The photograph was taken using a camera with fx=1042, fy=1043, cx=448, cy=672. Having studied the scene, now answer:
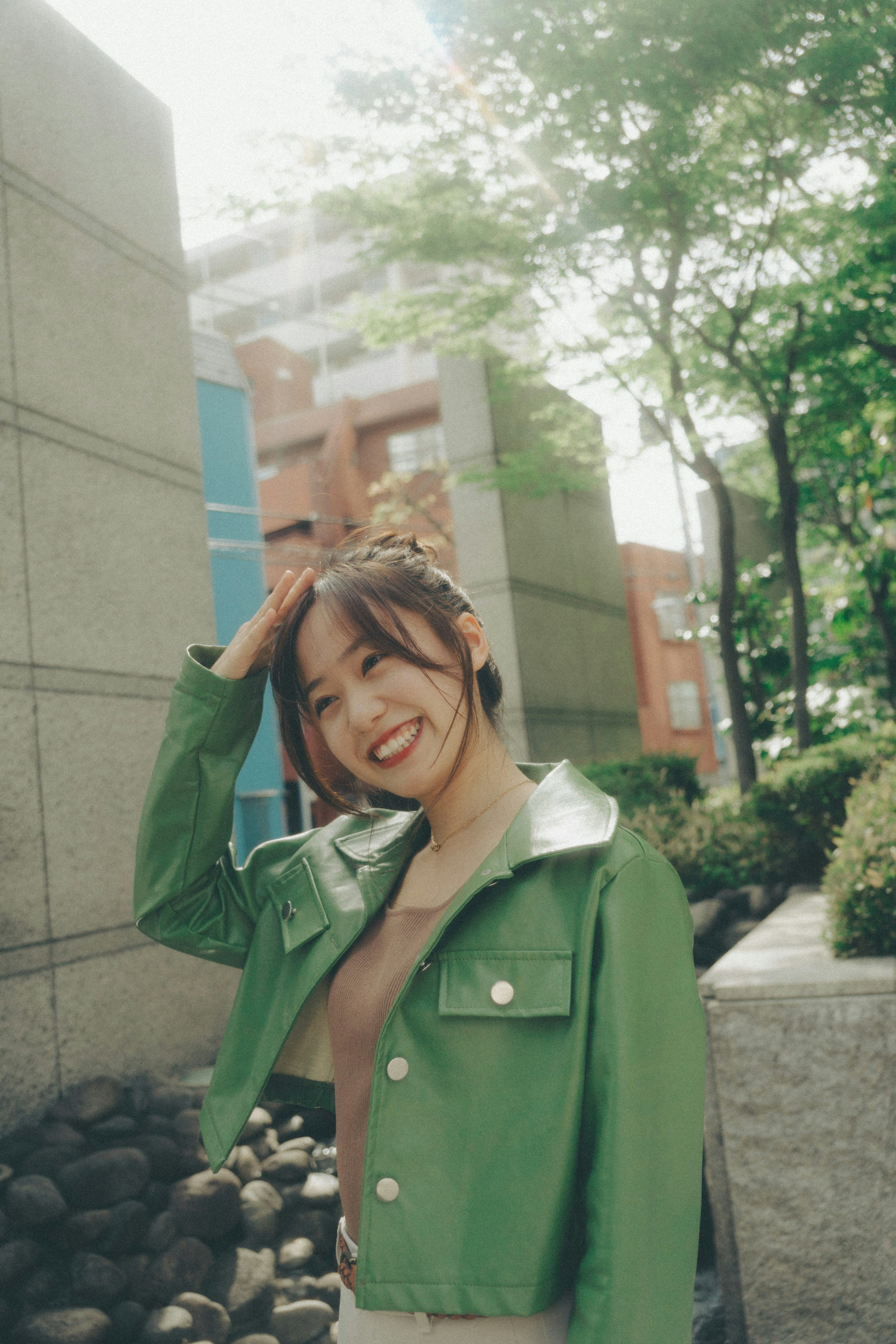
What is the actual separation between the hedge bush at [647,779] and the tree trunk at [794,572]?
984 mm

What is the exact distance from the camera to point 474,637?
1674 millimetres

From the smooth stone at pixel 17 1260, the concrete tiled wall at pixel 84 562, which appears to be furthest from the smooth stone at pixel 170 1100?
the smooth stone at pixel 17 1260

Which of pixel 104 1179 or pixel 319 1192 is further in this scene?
pixel 319 1192

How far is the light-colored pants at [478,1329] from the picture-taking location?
1.32m

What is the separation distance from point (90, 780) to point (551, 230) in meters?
5.62

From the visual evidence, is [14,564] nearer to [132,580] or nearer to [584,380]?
[132,580]

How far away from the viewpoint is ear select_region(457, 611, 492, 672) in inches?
64.9

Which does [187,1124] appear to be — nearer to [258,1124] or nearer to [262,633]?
[258,1124]

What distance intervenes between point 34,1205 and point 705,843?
15.0ft

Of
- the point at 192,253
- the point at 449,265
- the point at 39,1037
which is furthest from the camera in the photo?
the point at 192,253

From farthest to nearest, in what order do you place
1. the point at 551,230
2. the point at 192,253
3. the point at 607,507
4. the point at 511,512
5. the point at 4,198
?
1. the point at 192,253
2. the point at 607,507
3. the point at 511,512
4. the point at 551,230
5. the point at 4,198

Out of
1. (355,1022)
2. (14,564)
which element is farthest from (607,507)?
(355,1022)

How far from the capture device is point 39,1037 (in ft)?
12.4

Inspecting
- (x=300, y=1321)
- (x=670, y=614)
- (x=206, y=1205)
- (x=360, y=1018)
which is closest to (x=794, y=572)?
(x=206, y=1205)
